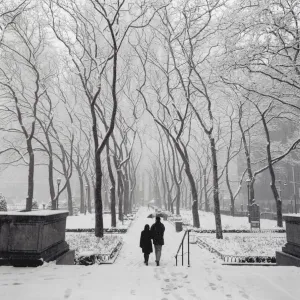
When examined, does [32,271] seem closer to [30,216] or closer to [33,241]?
[33,241]

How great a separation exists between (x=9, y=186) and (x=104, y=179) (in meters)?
40.3

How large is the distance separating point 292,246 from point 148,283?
465 cm

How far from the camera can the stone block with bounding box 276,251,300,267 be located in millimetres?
8008

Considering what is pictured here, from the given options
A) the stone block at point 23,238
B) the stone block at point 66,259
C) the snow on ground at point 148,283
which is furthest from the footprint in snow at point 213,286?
the stone block at point 66,259

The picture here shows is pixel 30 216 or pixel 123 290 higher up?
pixel 30 216

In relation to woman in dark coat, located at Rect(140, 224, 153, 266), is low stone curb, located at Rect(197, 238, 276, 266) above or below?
below

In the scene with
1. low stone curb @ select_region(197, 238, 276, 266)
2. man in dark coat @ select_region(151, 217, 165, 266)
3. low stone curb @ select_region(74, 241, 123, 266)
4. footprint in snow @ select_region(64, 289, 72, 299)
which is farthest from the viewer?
man in dark coat @ select_region(151, 217, 165, 266)

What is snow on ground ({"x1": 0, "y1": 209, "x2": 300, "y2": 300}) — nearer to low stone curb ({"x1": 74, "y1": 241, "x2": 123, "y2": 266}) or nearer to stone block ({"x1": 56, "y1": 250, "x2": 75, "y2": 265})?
Result: low stone curb ({"x1": 74, "y1": 241, "x2": 123, "y2": 266})

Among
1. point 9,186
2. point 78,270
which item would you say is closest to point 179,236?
point 78,270

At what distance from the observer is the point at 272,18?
966cm

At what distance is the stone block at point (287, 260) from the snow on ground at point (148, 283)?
513 millimetres

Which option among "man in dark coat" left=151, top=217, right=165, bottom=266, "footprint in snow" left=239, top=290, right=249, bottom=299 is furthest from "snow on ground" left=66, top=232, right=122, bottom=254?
"footprint in snow" left=239, top=290, right=249, bottom=299

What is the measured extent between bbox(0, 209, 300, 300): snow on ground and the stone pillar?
0.67 metres

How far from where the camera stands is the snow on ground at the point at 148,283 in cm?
564
